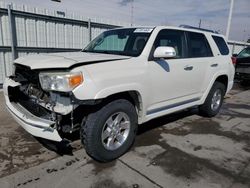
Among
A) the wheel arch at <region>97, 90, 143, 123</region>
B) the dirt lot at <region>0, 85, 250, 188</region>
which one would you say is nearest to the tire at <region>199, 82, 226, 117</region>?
the dirt lot at <region>0, 85, 250, 188</region>

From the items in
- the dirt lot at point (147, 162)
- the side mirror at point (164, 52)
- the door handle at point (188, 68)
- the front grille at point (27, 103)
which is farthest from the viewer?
the door handle at point (188, 68)

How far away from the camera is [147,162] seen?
3.19 meters

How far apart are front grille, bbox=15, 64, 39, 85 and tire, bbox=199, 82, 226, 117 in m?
3.78

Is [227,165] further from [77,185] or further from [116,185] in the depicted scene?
[77,185]

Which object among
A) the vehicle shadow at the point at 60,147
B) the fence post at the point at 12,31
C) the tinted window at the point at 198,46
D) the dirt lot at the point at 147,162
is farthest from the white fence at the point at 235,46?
the vehicle shadow at the point at 60,147

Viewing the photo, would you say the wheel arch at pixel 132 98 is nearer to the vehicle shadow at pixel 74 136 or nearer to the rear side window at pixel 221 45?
the vehicle shadow at pixel 74 136

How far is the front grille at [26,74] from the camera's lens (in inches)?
118

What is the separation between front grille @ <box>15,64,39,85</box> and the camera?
300 centimetres

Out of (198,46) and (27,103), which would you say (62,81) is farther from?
(198,46)

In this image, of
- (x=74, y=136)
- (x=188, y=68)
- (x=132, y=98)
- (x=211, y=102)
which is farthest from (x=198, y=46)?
(x=74, y=136)

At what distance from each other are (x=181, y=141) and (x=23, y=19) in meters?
6.20

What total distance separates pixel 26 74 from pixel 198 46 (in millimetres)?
3327

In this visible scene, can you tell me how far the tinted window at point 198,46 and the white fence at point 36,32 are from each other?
529 centimetres

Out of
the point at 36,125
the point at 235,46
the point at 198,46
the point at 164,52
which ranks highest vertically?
the point at 235,46
